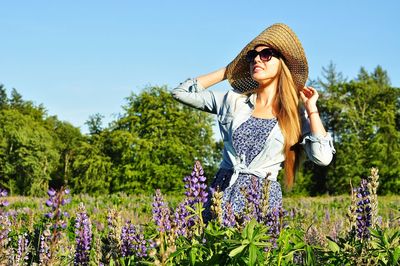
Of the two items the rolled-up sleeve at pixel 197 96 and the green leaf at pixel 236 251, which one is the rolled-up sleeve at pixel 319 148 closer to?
the rolled-up sleeve at pixel 197 96

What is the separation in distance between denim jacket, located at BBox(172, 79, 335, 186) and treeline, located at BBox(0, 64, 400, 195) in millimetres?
27722

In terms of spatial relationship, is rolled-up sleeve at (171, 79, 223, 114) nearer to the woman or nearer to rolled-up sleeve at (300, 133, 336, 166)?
the woman

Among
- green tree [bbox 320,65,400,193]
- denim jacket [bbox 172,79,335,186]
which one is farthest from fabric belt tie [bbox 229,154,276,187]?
green tree [bbox 320,65,400,193]

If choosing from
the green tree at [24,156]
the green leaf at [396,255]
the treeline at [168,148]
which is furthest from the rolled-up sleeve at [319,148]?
the green tree at [24,156]

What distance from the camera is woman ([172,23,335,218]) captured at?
4629mm

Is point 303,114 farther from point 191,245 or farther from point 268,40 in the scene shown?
point 191,245

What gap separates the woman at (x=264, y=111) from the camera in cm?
463

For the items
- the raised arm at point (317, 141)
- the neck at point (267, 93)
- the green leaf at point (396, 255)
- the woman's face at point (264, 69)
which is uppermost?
the woman's face at point (264, 69)

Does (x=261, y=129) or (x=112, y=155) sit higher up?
(x=112, y=155)

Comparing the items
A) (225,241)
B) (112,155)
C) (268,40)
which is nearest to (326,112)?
(112,155)

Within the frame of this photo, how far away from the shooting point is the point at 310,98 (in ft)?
15.5

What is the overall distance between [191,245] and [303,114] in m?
2.75

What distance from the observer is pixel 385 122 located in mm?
43281

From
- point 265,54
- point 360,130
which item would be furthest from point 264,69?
point 360,130
